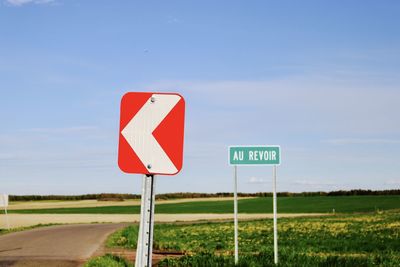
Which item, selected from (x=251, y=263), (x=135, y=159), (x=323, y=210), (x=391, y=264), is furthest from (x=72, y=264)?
(x=323, y=210)

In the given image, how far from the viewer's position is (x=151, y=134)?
599 cm

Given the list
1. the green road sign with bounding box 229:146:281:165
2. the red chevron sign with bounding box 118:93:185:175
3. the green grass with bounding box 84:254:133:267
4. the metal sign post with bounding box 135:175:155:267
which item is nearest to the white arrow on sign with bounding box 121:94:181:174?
the red chevron sign with bounding box 118:93:185:175

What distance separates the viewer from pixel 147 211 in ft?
18.3

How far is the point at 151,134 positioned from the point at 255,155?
711 cm

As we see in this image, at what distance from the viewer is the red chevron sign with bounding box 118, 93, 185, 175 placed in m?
5.95

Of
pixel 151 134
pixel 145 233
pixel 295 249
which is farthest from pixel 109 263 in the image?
pixel 145 233

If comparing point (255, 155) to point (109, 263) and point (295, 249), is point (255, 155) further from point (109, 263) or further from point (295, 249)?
point (295, 249)

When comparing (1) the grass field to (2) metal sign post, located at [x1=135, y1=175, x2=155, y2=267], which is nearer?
(2) metal sign post, located at [x1=135, y1=175, x2=155, y2=267]

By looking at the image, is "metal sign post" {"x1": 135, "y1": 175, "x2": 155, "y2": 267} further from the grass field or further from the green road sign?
the green road sign

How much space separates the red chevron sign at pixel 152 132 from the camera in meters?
5.95

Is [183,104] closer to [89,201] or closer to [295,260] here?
[295,260]

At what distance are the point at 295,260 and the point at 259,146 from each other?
Result: 7.83 ft

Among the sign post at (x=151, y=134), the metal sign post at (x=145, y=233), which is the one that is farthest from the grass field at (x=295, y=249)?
the metal sign post at (x=145, y=233)

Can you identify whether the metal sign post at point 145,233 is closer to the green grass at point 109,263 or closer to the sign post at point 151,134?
the sign post at point 151,134
